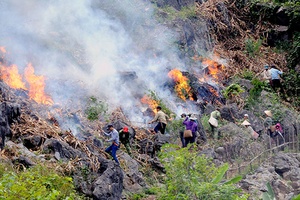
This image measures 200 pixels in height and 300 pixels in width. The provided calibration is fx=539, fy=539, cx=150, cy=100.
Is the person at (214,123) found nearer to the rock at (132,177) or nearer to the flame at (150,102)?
the flame at (150,102)

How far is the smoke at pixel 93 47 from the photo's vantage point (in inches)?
693

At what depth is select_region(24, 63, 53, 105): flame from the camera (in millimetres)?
15690

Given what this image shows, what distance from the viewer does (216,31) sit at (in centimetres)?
2489

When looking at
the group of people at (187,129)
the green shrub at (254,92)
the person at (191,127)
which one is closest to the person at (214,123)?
the group of people at (187,129)

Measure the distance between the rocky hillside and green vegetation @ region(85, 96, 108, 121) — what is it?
5 centimetres

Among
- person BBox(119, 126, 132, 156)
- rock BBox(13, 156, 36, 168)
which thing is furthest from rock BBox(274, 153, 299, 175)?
rock BBox(13, 156, 36, 168)

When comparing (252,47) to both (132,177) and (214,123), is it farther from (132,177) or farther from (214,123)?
(132,177)

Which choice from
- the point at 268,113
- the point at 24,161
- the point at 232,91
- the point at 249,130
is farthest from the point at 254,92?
the point at 24,161

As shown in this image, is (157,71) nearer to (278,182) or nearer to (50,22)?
(50,22)

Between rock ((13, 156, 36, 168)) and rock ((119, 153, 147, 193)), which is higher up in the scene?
rock ((119, 153, 147, 193))

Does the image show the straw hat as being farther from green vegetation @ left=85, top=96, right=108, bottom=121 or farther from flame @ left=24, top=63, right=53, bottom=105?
flame @ left=24, top=63, right=53, bottom=105

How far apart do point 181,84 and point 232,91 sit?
1.99 meters

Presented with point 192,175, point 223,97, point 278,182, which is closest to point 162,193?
point 192,175

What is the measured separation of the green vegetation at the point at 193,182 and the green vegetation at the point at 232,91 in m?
9.90
